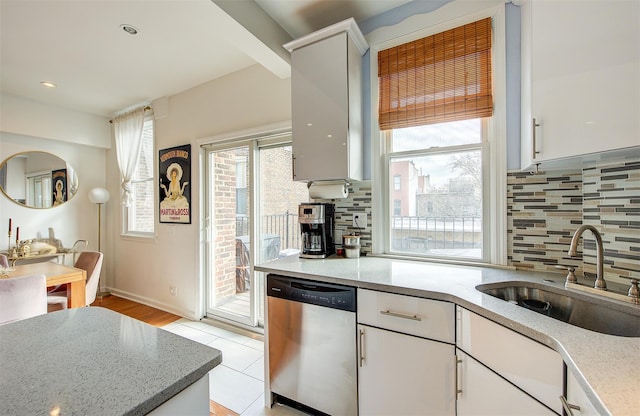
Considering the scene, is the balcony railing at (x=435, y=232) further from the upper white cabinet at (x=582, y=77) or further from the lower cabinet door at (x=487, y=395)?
the lower cabinet door at (x=487, y=395)

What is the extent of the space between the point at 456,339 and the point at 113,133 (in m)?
4.86

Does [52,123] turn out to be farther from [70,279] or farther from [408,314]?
[408,314]

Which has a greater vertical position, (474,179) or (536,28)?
(536,28)

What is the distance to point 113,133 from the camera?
12.9 ft

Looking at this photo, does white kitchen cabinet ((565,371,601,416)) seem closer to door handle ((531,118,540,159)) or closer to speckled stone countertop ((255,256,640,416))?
speckled stone countertop ((255,256,640,416))

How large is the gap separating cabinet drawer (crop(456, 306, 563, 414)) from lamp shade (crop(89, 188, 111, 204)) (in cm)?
451

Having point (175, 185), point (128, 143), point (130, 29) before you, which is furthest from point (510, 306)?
point (128, 143)

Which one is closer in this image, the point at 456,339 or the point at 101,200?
the point at 456,339

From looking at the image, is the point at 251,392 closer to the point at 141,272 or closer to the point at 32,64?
the point at 141,272

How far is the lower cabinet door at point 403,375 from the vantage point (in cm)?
122

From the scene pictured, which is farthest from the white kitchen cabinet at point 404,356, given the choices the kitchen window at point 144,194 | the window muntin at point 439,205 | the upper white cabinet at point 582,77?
the kitchen window at point 144,194

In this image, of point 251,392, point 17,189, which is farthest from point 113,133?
point 251,392

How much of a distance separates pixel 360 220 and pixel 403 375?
3.52 feet

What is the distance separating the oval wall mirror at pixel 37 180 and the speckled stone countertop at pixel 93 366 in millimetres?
3615
